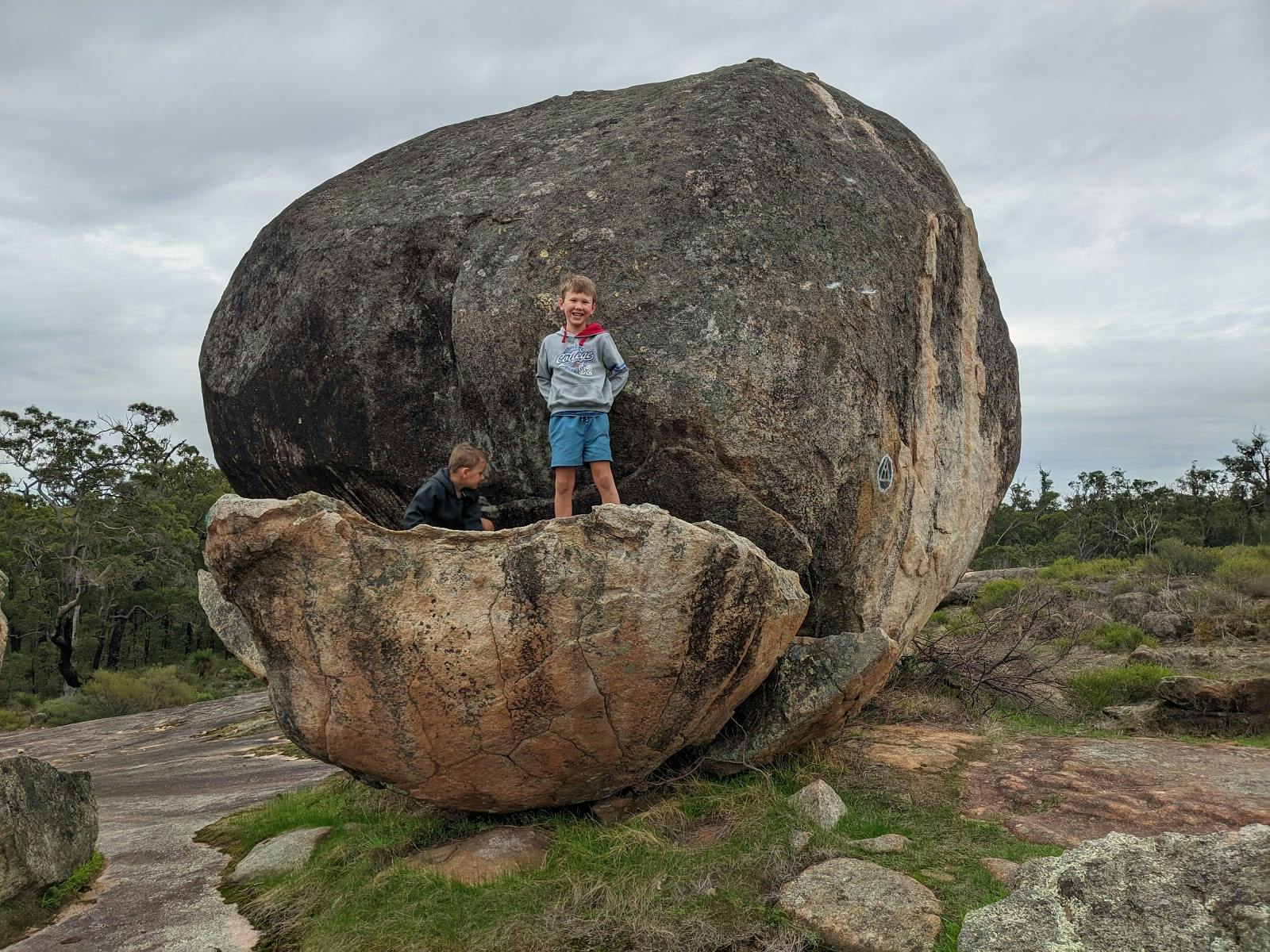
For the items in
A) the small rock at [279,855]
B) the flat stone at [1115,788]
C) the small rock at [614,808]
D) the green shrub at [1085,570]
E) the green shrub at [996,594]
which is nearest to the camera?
the flat stone at [1115,788]

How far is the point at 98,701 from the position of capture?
2233cm

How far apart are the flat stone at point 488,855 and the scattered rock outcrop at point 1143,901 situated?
9.16 feet

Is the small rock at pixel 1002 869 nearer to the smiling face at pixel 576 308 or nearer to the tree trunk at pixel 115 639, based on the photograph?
the smiling face at pixel 576 308

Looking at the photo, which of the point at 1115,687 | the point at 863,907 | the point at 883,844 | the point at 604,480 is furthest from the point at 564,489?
the point at 1115,687

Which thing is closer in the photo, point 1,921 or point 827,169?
point 1,921

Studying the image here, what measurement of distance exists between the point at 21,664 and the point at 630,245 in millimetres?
30382

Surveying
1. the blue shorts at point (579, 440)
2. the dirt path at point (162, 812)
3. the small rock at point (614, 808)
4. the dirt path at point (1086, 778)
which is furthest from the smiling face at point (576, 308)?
the dirt path at point (162, 812)

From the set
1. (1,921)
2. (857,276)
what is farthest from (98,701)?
(857,276)

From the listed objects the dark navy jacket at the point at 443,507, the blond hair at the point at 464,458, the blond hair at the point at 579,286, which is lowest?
the dark navy jacket at the point at 443,507

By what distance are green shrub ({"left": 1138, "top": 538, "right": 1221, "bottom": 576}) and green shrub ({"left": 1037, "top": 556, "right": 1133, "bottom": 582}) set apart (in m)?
0.64

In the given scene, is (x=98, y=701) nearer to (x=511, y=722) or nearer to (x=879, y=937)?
(x=511, y=722)

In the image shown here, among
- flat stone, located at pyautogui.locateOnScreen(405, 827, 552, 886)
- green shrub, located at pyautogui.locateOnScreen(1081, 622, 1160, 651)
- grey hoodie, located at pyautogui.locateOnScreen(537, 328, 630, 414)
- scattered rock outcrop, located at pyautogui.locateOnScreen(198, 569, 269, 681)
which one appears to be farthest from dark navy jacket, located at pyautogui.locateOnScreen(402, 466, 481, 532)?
Answer: green shrub, located at pyautogui.locateOnScreen(1081, 622, 1160, 651)

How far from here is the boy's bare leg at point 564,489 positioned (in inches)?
209

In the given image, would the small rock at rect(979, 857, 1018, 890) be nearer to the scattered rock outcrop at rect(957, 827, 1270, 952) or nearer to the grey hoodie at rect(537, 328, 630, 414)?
the scattered rock outcrop at rect(957, 827, 1270, 952)
